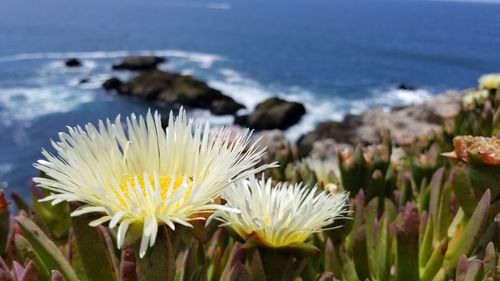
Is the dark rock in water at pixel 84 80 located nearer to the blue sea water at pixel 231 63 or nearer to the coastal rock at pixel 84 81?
the coastal rock at pixel 84 81

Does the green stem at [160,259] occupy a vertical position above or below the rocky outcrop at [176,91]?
above

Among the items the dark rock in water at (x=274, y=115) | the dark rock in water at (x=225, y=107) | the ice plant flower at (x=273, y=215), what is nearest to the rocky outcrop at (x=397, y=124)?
the ice plant flower at (x=273, y=215)

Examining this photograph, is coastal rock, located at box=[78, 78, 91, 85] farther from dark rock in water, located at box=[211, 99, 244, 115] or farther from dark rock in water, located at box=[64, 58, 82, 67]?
dark rock in water, located at box=[211, 99, 244, 115]

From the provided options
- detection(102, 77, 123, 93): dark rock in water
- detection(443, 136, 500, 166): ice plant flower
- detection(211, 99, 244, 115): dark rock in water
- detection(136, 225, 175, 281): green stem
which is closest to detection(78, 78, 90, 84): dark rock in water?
detection(102, 77, 123, 93): dark rock in water

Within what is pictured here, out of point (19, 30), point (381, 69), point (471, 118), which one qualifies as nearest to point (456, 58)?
point (381, 69)

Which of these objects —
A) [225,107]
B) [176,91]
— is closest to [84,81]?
[176,91]

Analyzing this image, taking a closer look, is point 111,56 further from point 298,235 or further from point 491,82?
point 298,235

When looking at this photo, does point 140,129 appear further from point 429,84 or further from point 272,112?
point 429,84
